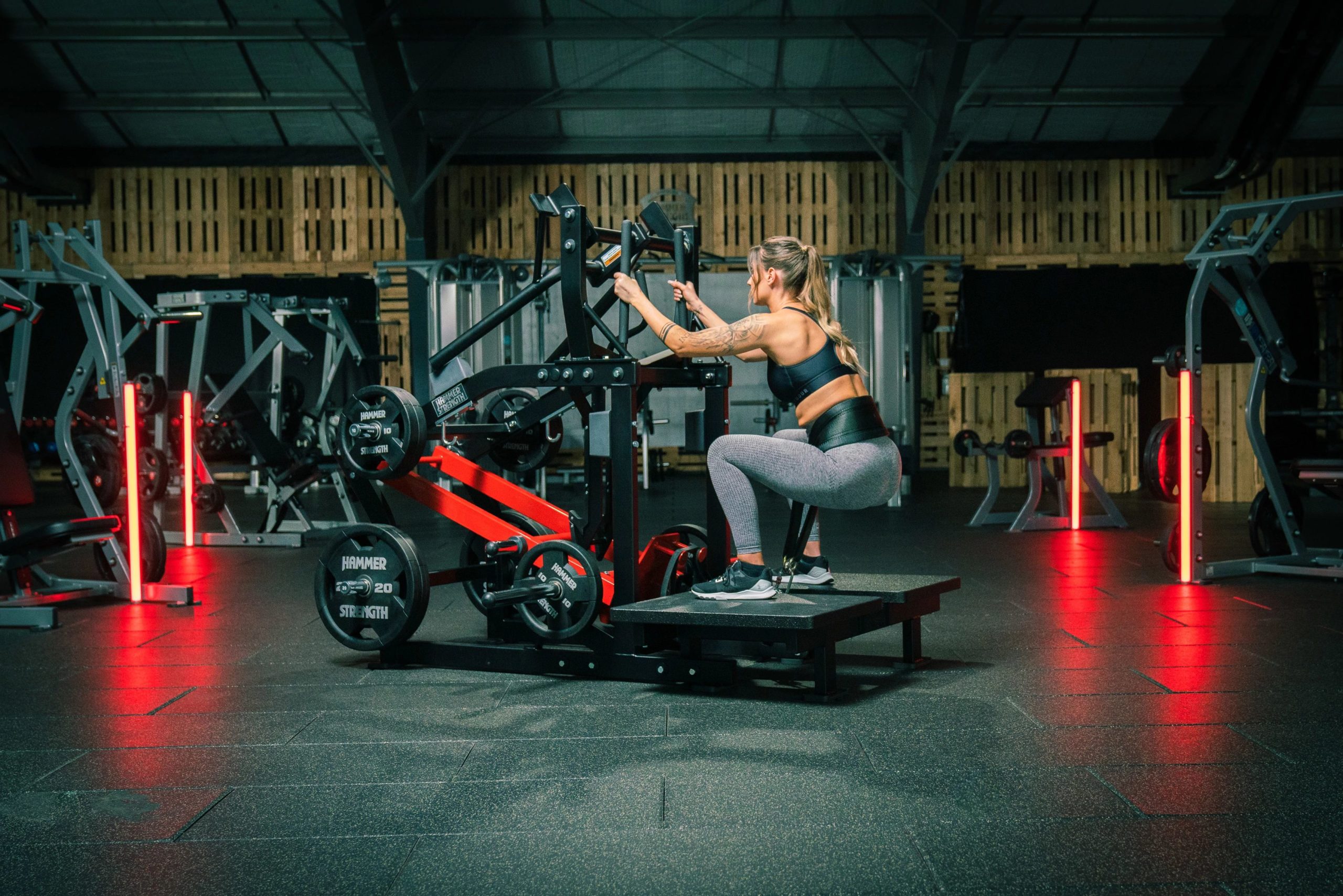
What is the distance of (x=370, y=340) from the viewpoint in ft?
52.0

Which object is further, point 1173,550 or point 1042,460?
point 1042,460

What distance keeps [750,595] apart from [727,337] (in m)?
0.83

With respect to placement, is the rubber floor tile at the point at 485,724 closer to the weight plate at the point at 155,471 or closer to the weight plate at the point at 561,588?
the weight plate at the point at 561,588

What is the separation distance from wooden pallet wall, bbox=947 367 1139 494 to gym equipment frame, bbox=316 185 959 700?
10.3m

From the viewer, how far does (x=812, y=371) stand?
3.96 m

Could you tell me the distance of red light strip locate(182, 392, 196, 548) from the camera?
7.58m

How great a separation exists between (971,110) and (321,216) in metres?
8.63

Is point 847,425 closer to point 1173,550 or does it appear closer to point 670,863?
point 670,863

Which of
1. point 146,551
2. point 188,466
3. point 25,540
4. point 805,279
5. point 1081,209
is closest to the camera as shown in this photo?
point 805,279

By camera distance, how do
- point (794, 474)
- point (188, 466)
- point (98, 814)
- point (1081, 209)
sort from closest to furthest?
point (98, 814), point (794, 474), point (188, 466), point (1081, 209)

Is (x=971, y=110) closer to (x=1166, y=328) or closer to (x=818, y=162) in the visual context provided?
(x=818, y=162)

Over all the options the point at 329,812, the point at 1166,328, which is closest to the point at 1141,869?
the point at 329,812

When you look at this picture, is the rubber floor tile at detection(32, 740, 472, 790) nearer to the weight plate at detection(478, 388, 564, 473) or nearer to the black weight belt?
the black weight belt

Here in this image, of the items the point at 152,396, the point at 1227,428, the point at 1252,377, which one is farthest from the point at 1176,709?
the point at 1227,428
